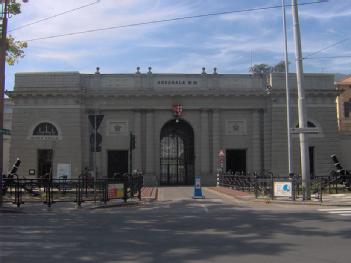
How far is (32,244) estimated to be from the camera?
11.8 meters

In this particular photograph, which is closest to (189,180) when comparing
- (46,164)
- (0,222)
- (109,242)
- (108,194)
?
(46,164)

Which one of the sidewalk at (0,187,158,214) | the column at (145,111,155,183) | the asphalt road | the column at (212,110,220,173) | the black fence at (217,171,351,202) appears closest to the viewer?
the asphalt road

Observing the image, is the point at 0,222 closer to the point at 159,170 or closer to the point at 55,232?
the point at 55,232

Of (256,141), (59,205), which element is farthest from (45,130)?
(59,205)

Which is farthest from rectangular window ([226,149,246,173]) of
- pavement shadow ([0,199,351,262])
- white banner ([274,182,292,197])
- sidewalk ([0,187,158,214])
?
pavement shadow ([0,199,351,262])

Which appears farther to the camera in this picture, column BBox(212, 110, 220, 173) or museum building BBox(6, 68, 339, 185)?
column BBox(212, 110, 220, 173)

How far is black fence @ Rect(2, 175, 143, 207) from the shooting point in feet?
80.2

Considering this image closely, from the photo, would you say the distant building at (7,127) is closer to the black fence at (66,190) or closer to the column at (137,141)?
the column at (137,141)

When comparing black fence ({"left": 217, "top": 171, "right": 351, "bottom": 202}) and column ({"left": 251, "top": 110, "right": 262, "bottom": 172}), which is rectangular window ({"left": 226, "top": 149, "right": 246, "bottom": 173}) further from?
black fence ({"left": 217, "top": 171, "right": 351, "bottom": 202})

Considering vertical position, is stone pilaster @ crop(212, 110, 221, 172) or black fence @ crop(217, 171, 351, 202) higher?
stone pilaster @ crop(212, 110, 221, 172)

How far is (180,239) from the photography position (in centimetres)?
1238

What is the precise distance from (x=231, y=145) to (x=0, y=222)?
1461 inches

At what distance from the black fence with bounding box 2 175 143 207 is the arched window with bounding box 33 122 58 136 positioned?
2387 cm

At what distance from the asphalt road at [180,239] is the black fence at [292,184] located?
7.85 m
